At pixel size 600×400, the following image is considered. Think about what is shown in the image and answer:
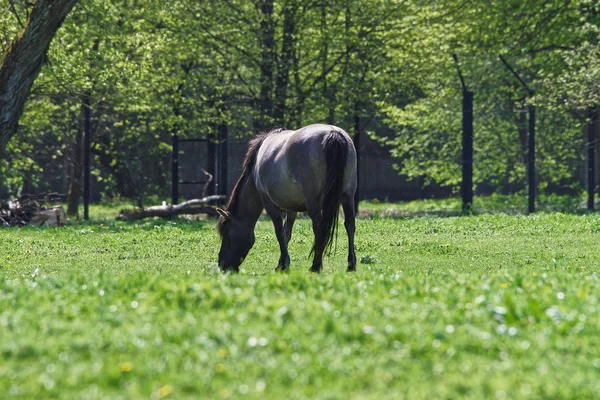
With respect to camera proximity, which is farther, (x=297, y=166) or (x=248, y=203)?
(x=248, y=203)

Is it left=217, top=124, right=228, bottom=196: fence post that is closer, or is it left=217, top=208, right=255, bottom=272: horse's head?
left=217, top=208, right=255, bottom=272: horse's head

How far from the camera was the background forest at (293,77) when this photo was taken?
2522cm

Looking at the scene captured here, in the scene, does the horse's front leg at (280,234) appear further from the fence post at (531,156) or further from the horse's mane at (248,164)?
the fence post at (531,156)

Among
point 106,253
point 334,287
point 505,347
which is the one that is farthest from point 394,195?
point 505,347

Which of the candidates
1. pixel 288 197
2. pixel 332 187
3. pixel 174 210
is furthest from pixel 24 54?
pixel 174 210

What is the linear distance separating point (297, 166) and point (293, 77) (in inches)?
619

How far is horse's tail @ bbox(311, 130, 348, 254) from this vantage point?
466 inches

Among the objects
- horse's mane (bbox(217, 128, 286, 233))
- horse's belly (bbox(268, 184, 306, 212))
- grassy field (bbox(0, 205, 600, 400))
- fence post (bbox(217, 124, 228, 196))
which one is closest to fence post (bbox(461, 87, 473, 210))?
fence post (bbox(217, 124, 228, 196))

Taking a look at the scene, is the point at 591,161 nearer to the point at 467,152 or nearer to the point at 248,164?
the point at 467,152

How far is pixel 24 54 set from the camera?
13664 millimetres

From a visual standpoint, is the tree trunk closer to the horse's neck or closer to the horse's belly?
the horse's neck

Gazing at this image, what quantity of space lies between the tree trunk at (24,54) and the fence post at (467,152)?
43.4 feet

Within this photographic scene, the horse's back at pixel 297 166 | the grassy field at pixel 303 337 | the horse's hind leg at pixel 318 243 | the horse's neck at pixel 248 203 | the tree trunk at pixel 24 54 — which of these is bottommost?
the grassy field at pixel 303 337

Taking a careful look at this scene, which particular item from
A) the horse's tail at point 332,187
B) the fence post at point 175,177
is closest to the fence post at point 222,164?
the fence post at point 175,177
